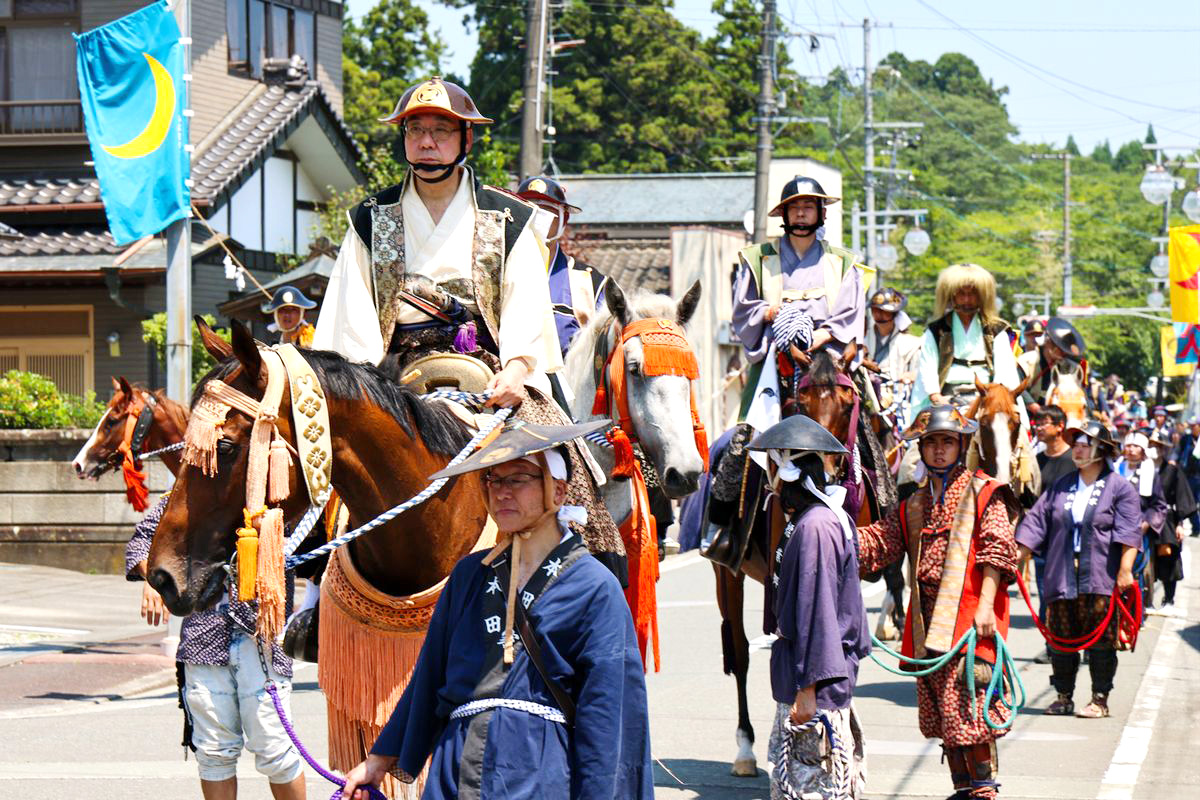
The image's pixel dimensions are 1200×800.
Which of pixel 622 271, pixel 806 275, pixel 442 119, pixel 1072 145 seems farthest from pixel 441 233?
pixel 1072 145

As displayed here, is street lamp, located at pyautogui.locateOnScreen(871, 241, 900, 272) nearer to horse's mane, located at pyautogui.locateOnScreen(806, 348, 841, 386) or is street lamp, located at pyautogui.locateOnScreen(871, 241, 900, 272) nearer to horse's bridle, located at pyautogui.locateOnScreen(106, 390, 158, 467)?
horse's bridle, located at pyautogui.locateOnScreen(106, 390, 158, 467)

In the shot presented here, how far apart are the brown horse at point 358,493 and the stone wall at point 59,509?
43.8ft

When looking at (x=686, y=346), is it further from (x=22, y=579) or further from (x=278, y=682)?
(x=22, y=579)

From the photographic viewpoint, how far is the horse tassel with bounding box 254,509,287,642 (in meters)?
5.04

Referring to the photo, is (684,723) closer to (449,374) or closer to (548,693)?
(449,374)

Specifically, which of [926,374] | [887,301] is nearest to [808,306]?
[926,374]

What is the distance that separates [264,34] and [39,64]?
14.6 ft

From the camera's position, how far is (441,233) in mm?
6297

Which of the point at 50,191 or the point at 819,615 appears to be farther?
the point at 50,191

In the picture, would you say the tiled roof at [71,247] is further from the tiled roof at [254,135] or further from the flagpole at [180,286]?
the flagpole at [180,286]

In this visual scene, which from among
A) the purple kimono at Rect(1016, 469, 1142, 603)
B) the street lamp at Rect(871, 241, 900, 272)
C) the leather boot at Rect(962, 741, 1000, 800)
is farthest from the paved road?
the street lamp at Rect(871, 241, 900, 272)

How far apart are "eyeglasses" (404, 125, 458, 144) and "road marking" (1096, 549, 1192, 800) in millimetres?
5083

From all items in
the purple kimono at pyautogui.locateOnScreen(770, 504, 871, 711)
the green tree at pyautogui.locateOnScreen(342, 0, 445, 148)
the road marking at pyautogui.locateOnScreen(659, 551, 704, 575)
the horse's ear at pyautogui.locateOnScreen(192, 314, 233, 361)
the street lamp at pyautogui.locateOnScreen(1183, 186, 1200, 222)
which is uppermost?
the green tree at pyautogui.locateOnScreen(342, 0, 445, 148)

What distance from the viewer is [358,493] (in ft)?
18.5
